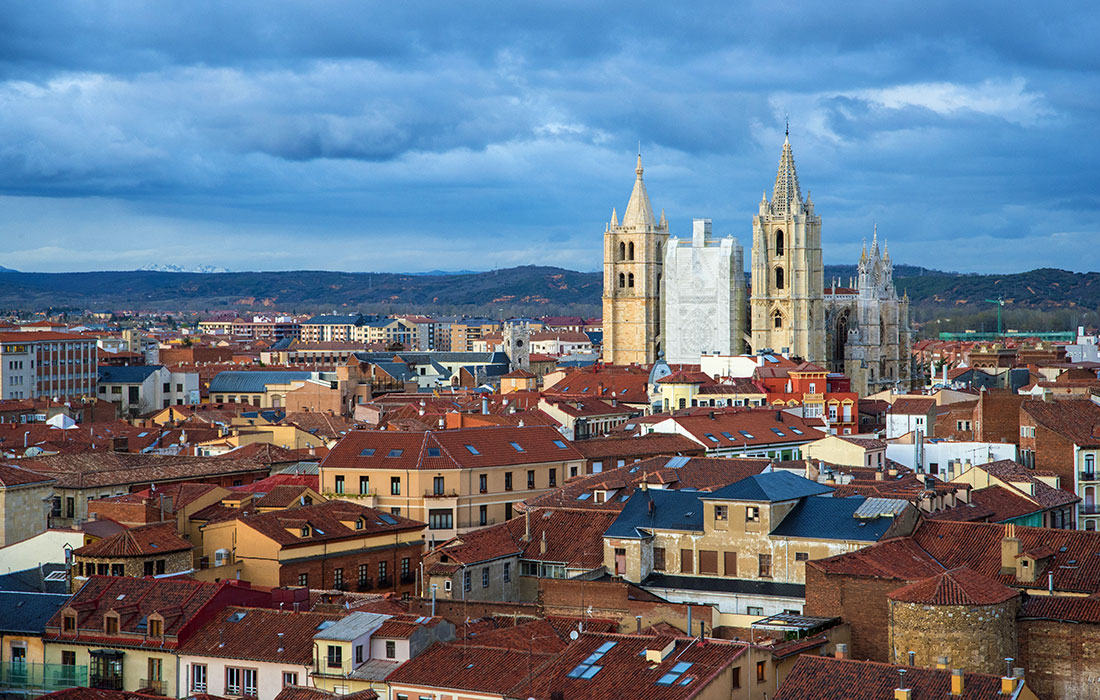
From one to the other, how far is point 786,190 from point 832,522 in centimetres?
10221

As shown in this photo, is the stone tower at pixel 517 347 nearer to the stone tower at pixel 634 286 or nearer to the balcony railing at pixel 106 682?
the stone tower at pixel 634 286

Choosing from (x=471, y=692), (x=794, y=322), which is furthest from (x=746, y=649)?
(x=794, y=322)

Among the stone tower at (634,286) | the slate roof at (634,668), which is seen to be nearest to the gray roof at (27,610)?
the slate roof at (634,668)

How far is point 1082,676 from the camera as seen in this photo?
1289 inches

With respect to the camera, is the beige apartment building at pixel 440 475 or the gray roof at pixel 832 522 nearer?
the gray roof at pixel 832 522

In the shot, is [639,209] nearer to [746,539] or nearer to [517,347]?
[517,347]

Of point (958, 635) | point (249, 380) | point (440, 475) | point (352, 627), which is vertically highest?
point (249, 380)

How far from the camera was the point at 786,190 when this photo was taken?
142000 mm

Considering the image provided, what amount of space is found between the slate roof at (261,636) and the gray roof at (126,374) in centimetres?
10318

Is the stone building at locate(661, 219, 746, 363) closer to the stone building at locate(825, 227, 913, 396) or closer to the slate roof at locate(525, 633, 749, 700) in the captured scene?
the stone building at locate(825, 227, 913, 396)

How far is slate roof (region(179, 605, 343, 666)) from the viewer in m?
35.2

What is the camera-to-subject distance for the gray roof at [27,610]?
126 ft

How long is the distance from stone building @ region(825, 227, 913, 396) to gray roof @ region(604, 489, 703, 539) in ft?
301

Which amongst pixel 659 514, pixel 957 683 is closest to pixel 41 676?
pixel 659 514
